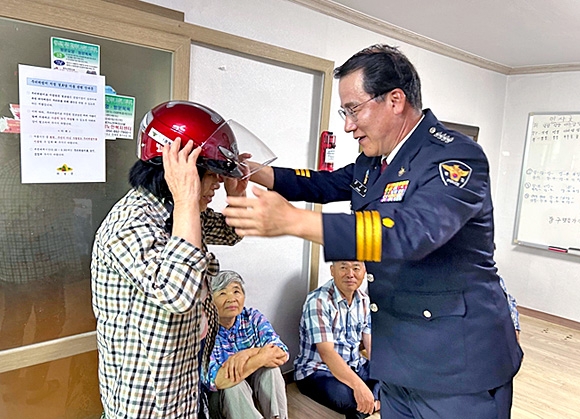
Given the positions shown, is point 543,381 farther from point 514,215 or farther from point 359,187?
point 359,187

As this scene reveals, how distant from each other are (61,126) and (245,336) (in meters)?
A: 1.36

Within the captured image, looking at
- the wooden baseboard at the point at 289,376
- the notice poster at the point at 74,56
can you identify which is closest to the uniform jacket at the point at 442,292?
the notice poster at the point at 74,56

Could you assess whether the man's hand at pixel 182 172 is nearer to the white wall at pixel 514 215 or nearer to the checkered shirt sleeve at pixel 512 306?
the checkered shirt sleeve at pixel 512 306

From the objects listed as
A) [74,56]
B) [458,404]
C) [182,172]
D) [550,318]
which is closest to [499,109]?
[550,318]

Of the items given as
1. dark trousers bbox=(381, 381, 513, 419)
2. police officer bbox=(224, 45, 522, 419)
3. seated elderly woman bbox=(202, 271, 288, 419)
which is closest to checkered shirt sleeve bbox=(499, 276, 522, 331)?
police officer bbox=(224, 45, 522, 419)

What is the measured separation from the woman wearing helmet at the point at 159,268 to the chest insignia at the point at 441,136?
533 millimetres

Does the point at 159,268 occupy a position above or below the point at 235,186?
below

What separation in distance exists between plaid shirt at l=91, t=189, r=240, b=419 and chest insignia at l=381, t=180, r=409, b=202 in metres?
0.49

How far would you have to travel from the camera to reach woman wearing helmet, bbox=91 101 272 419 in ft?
3.08

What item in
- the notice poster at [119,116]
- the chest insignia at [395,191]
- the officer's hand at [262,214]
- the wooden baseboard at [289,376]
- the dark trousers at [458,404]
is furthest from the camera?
the wooden baseboard at [289,376]

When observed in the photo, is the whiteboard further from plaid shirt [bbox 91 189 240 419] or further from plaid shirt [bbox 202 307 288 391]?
plaid shirt [bbox 91 189 240 419]

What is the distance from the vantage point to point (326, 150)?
2.87 metres

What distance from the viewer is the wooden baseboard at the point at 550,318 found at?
4.13 m

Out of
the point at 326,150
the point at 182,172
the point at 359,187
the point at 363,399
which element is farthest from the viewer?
the point at 326,150
